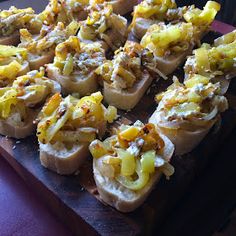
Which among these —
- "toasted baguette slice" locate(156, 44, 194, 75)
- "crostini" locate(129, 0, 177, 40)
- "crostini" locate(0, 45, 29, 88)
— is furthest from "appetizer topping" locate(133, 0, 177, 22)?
"crostini" locate(0, 45, 29, 88)

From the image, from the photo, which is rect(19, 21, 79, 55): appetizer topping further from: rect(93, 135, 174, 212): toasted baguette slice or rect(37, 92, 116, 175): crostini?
rect(93, 135, 174, 212): toasted baguette slice

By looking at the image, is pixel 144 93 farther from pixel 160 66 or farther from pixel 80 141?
pixel 80 141

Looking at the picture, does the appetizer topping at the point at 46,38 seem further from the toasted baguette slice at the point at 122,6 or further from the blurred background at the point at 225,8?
the blurred background at the point at 225,8

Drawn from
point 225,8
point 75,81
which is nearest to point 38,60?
point 75,81

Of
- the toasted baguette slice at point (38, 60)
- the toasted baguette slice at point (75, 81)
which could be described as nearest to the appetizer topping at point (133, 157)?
the toasted baguette slice at point (75, 81)

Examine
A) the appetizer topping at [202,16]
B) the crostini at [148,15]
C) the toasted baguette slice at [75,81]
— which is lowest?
the toasted baguette slice at [75,81]

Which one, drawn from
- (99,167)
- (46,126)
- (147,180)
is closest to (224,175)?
(147,180)

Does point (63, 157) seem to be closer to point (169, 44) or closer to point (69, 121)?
point (69, 121)
